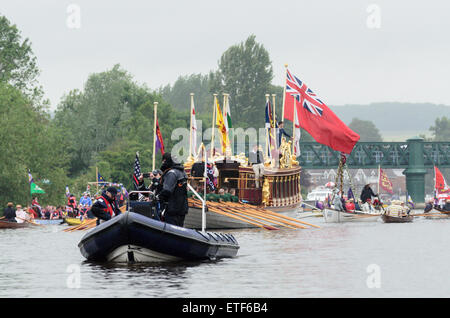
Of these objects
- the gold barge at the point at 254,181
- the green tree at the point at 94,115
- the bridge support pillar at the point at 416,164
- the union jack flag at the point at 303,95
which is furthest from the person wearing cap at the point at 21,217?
the bridge support pillar at the point at 416,164

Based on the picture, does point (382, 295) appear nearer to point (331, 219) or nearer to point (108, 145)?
point (331, 219)

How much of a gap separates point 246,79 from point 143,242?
116 meters

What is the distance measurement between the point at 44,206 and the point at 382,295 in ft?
192

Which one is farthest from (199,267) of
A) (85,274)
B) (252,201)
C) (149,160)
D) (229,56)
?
(229,56)

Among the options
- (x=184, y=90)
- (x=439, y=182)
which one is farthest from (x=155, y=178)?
(x=184, y=90)

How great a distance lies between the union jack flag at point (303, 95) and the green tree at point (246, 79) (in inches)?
3150

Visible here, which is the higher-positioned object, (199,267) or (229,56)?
(229,56)

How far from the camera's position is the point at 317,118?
5497cm

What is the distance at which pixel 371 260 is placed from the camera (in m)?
32.0

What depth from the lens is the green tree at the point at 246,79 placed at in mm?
139750

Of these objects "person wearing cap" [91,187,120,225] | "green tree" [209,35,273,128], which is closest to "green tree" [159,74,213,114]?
"green tree" [209,35,273,128]

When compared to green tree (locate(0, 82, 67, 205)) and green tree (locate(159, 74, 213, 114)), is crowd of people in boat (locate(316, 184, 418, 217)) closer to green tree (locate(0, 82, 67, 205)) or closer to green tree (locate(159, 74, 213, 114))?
green tree (locate(0, 82, 67, 205))

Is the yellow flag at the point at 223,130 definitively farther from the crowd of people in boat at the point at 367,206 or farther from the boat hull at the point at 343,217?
the crowd of people in boat at the point at 367,206
